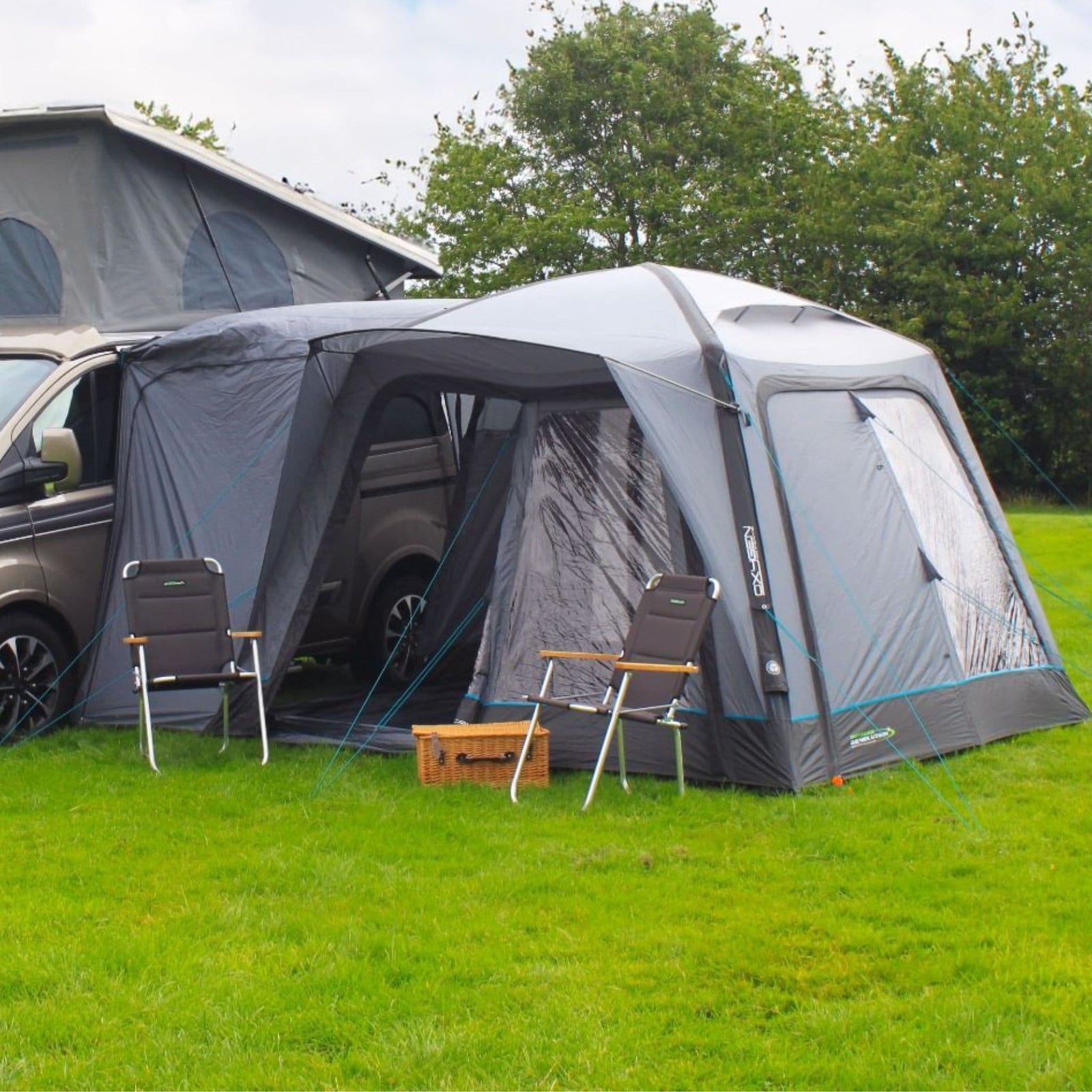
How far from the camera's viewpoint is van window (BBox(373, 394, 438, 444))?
9.30 metres

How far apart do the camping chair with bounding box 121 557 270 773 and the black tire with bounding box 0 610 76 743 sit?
60 centimetres

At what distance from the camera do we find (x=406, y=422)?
9.45 meters

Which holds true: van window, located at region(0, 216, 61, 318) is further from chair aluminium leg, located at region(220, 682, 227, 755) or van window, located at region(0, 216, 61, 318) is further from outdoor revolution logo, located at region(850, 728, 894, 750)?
outdoor revolution logo, located at region(850, 728, 894, 750)

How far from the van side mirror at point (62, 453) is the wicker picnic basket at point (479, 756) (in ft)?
8.27

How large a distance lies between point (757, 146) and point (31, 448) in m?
27.5

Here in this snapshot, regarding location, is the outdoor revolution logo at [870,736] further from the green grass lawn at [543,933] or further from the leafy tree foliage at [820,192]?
the leafy tree foliage at [820,192]

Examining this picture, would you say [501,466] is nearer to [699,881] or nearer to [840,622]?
[840,622]

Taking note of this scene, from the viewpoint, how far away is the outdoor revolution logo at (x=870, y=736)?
6859 millimetres

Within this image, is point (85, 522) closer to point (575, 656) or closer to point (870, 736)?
point (575, 656)

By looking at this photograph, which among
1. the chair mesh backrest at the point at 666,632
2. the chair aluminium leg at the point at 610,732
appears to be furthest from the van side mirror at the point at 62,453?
the chair aluminium leg at the point at 610,732

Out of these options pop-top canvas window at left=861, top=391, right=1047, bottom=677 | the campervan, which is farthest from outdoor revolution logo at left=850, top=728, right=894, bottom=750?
the campervan

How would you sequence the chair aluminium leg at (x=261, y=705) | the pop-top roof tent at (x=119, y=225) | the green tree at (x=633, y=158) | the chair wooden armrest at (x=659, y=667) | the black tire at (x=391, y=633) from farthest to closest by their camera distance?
1. the green tree at (x=633, y=158)
2. the pop-top roof tent at (x=119, y=225)
3. the black tire at (x=391, y=633)
4. the chair aluminium leg at (x=261, y=705)
5. the chair wooden armrest at (x=659, y=667)

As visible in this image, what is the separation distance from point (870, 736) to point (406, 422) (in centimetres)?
382

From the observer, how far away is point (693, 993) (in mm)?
4355
